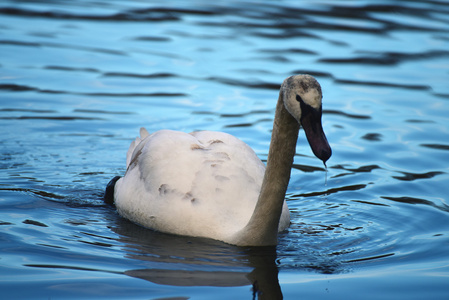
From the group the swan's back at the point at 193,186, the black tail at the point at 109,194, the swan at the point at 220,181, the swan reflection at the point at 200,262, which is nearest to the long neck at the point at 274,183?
the swan at the point at 220,181

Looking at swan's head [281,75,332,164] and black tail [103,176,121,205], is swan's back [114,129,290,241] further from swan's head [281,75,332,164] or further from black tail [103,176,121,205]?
swan's head [281,75,332,164]

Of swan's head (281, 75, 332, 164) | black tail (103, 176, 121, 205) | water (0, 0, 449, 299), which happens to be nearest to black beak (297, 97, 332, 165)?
swan's head (281, 75, 332, 164)

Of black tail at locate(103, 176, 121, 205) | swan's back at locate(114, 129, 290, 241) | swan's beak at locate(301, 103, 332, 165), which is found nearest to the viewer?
swan's beak at locate(301, 103, 332, 165)

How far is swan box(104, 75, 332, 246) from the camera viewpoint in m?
5.97

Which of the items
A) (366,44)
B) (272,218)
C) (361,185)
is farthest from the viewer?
(366,44)

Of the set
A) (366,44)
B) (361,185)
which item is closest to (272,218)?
(361,185)

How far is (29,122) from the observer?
11.0m

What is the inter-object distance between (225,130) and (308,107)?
5.44 m

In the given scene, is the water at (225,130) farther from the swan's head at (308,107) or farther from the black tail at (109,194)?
the swan's head at (308,107)

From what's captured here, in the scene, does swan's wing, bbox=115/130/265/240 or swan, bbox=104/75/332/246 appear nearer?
swan, bbox=104/75/332/246

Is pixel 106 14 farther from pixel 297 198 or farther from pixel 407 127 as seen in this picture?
pixel 297 198

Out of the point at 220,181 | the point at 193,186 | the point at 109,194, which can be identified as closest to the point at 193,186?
the point at 193,186

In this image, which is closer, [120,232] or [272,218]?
[272,218]

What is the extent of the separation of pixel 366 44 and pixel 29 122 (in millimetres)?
8255
